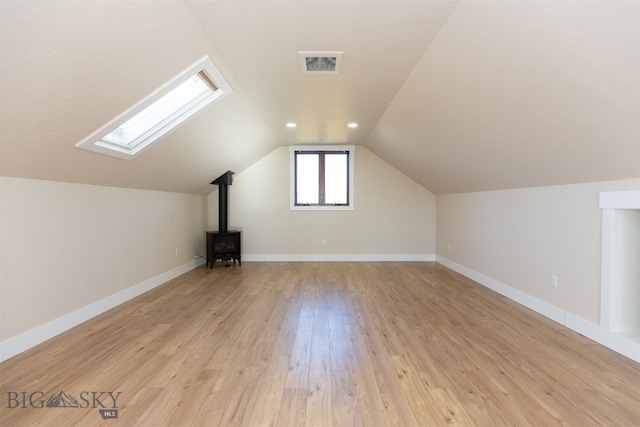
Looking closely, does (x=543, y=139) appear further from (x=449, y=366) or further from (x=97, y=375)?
(x=97, y=375)

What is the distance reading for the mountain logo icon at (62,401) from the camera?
1762 millimetres

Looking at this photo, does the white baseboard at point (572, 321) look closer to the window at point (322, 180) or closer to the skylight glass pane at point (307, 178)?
the window at point (322, 180)

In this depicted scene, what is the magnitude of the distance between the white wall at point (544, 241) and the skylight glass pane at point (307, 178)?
2.91m

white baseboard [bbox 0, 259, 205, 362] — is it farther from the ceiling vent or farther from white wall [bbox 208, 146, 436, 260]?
the ceiling vent

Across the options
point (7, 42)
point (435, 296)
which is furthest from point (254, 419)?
point (435, 296)

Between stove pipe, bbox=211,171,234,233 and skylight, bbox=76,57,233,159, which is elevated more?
skylight, bbox=76,57,233,159

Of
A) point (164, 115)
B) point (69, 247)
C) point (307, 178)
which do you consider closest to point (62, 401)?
point (69, 247)

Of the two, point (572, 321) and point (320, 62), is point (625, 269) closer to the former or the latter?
point (572, 321)

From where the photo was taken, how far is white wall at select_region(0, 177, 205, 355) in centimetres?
234

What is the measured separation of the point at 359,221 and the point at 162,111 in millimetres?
4201

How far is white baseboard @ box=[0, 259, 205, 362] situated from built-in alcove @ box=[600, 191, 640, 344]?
15.3 ft

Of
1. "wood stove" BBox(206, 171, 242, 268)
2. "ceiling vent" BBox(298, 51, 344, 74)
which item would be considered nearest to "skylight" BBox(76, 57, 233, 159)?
"ceiling vent" BBox(298, 51, 344, 74)

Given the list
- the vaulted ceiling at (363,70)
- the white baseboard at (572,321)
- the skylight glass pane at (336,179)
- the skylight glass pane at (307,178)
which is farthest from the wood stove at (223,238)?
the white baseboard at (572,321)

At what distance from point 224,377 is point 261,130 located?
3.55 m
